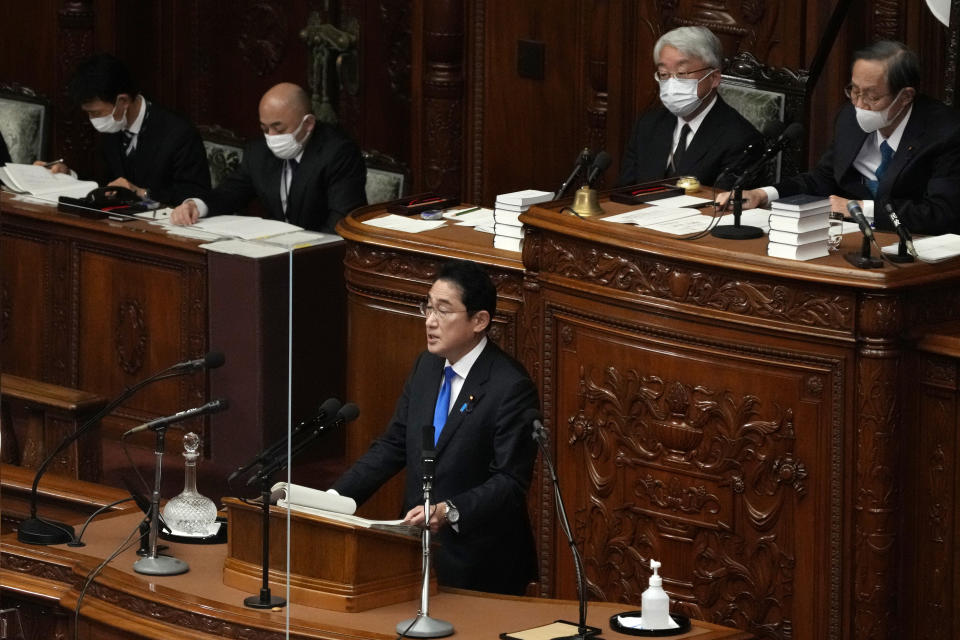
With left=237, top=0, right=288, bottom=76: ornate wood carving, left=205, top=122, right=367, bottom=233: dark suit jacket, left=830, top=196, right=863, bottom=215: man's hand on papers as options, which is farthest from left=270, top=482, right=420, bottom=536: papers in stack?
left=237, top=0, right=288, bottom=76: ornate wood carving

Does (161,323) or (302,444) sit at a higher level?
(161,323)

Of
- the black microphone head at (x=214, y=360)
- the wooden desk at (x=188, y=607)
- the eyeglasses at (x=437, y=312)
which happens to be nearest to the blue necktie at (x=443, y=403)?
the eyeglasses at (x=437, y=312)

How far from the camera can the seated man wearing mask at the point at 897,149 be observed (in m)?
5.54

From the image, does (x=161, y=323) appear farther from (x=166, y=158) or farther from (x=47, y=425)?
(x=166, y=158)

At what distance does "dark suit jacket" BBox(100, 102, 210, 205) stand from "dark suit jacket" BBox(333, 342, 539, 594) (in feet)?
8.69

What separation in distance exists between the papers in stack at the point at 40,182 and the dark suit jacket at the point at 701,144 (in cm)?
187

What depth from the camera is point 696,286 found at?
5.25 m

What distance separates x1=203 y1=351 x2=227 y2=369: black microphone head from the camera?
14.1 ft

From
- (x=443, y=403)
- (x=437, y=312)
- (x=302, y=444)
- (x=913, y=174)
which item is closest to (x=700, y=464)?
(x=443, y=403)

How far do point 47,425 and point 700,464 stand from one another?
1738 millimetres

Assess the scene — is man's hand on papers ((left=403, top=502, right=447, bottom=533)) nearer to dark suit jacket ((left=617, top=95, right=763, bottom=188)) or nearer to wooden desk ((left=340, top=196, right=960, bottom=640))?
wooden desk ((left=340, top=196, right=960, bottom=640))

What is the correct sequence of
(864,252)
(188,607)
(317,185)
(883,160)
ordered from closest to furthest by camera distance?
(188,607) → (864,252) → (883,160) → (317,185)

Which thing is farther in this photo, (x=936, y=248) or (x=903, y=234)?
(x=936, y=248)

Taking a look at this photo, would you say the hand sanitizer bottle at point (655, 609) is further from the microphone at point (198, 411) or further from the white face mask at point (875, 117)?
the white face mask at point (875, 117)
